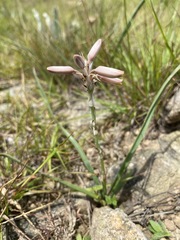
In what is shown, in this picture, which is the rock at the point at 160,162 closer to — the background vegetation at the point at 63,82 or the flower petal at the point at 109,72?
the background vegetation at the point at 63,82

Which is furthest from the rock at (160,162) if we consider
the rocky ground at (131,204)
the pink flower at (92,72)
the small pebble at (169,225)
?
the pink flower at (92,72)

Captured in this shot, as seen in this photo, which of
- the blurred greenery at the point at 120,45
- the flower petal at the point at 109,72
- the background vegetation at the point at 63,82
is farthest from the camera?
the blurred greenery at the point at 120,45

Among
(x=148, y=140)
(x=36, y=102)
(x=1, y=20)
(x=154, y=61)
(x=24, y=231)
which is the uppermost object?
(x=1, y=20)

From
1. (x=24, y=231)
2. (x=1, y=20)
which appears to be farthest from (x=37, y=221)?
(x=1, y=20)

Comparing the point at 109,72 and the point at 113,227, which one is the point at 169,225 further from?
the point at 109,72

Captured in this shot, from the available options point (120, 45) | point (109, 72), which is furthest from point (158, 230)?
point (120, 45)

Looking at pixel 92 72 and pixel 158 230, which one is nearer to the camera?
pixel 92 72

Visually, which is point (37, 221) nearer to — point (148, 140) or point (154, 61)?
point (148, 140)
